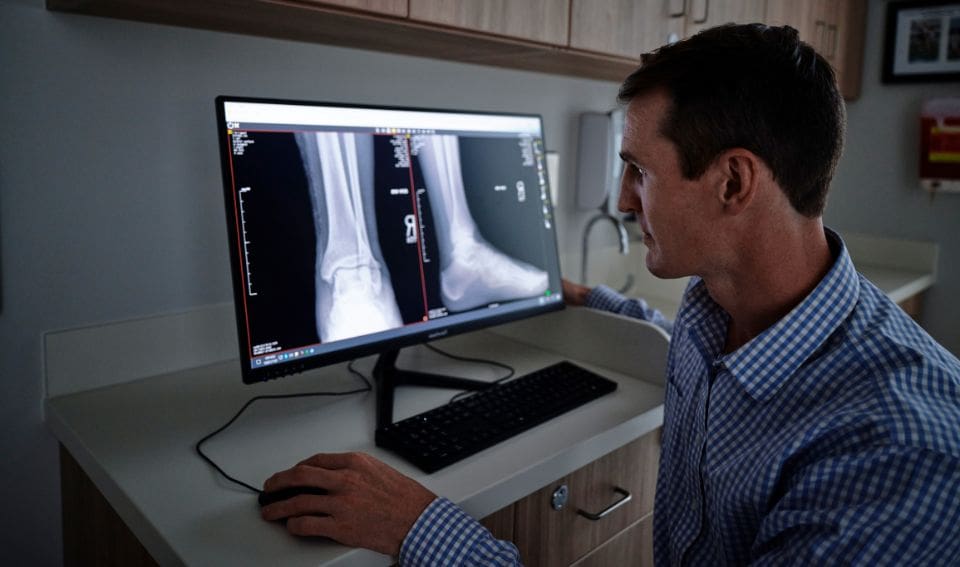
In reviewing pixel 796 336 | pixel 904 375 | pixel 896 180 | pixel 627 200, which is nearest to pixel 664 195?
pixel 627 200

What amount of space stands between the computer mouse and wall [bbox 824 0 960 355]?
247 centimetres

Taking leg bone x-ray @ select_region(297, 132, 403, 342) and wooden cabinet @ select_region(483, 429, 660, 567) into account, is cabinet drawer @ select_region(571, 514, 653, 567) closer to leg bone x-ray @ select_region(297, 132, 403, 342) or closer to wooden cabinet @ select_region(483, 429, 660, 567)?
wooden cabinet @ select_region(483, 429, 660, 567)

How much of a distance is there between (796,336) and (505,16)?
0.75 m

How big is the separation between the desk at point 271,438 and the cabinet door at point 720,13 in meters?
0.80

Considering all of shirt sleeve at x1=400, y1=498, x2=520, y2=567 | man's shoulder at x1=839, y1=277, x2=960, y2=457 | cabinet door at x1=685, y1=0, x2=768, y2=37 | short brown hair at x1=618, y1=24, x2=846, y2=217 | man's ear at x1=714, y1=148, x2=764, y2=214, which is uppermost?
cabinet door at x1=685, y1=0, x2=768, y2=37

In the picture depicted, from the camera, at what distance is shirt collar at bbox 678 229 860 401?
0.85 m

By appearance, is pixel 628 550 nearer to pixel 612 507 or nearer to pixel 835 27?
pixel 612 507

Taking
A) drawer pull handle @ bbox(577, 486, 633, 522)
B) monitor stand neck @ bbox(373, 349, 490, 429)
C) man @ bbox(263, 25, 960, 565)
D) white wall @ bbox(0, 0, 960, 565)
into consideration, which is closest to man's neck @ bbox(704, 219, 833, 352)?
man @ bbox(263, 25, 960, 565)

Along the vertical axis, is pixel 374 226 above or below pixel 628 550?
above

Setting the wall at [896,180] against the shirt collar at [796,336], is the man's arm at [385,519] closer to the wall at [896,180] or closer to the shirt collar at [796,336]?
the shirt collar at [796,336]

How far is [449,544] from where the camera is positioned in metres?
0.79

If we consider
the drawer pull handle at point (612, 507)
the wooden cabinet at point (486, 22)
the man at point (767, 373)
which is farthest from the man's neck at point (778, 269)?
the wooden cabinet at point (486, 22)

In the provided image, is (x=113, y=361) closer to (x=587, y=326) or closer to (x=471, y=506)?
(x=471, y=506)

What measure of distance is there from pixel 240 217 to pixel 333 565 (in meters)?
0.49
